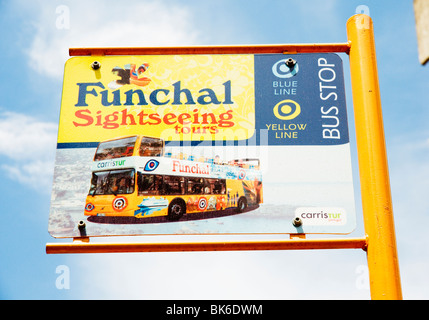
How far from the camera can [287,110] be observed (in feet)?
18.0

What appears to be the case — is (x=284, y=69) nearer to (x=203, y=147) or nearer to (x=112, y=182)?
(x=203, y=147)

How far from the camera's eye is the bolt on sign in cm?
510

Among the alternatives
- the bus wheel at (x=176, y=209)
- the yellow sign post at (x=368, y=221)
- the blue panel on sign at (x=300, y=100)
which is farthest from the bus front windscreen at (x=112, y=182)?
the blue panel on sign at (x=300, y=100)

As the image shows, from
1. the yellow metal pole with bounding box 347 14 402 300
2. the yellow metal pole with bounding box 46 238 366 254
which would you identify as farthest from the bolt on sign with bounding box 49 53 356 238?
the yellow metal pole with bounding box 347 14 402 300

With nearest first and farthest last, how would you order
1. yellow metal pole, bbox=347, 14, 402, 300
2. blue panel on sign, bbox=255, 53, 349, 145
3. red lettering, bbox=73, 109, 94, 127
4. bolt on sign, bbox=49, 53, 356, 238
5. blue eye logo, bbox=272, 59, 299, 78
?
yellow metal pole, bbox=347, 14, 402, 300 → bolt on sign, bbox=49, 53, 356, 238 → blue panel on sign, bbox=255, 53, 349, 145 → red lettering, bbox=73, 109, 94, 127 → blue eye logo, bbox=272, 59, 299, 78

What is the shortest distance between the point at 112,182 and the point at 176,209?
853mm

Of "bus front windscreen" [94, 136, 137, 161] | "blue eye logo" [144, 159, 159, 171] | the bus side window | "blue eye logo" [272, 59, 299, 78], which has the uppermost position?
"blue eye logo" [272, 59, 299, 78]

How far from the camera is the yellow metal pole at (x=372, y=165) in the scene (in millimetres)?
4418

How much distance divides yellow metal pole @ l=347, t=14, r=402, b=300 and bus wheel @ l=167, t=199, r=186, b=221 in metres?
2.09

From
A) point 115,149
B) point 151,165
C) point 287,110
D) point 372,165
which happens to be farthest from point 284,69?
point 115,149

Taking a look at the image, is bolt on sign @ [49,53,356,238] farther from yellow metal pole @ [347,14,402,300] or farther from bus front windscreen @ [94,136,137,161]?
yellow metal pole @ [347,14,402,300]

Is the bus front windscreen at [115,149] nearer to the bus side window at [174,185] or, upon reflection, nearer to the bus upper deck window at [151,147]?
the bus upper deck window at [151,147]

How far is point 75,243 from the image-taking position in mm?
4891

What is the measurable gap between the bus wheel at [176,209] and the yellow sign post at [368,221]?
19.5 inches
